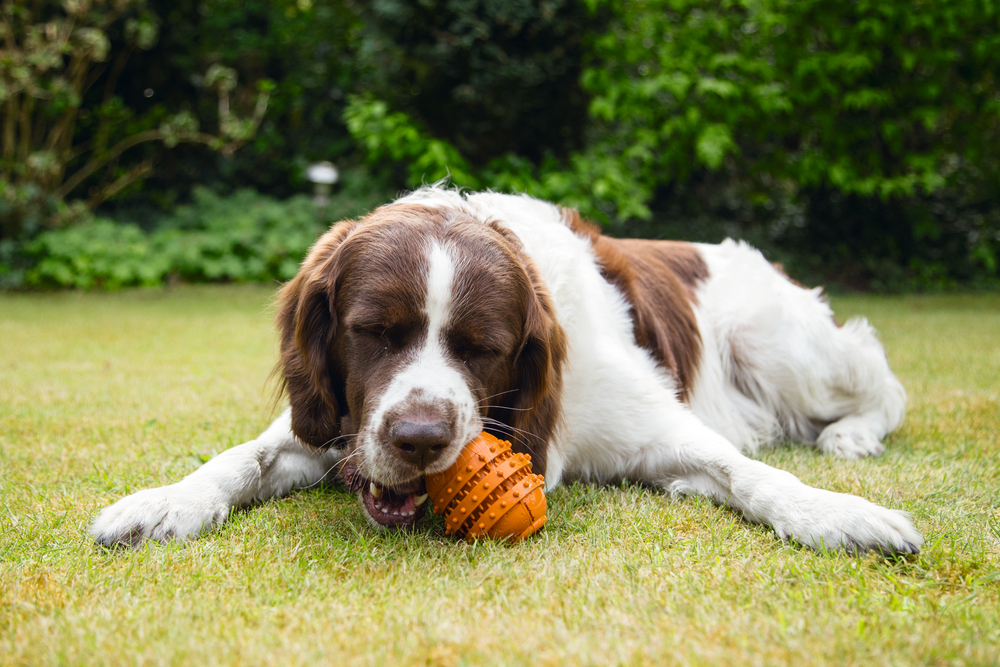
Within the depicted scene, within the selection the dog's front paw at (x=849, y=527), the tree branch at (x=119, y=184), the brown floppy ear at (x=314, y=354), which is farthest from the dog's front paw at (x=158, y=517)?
the tree branch at (x=119, y=184)

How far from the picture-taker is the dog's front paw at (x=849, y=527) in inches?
75.5

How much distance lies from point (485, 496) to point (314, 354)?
0.74 meters

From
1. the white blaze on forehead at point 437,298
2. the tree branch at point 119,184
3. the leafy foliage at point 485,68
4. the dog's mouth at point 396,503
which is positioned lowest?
the tree branch at point 119,184

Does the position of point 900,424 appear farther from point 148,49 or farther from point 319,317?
point 148,49

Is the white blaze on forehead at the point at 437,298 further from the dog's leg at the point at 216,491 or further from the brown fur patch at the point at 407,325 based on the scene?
the dog's leg at the point at 216,491

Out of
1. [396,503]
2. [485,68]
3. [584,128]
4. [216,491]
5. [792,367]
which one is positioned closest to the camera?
[396,503]

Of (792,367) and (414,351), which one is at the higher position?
(414,351)

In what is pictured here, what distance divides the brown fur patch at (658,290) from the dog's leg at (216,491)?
52.2 inches

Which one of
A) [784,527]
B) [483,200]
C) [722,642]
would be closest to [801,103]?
[483,200]

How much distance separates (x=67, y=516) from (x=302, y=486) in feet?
2.34

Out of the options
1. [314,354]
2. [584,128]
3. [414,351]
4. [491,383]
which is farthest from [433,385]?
[584,128]

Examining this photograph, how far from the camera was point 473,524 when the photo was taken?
6.59 feet

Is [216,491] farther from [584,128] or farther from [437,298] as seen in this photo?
[584,128]

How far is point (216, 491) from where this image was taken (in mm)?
2258
